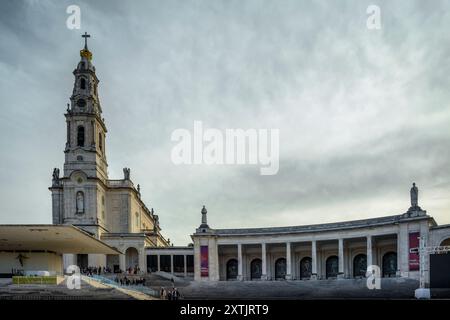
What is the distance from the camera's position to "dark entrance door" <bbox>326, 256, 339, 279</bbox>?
2864 inches

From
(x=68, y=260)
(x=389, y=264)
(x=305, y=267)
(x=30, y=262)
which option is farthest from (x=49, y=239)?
(x=389, y=264)

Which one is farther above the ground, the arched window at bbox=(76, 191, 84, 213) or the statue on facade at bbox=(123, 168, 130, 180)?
the statue on facade at bbox=(123, 168, 130, 180)

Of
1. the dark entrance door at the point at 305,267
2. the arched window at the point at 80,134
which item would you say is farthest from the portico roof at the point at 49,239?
the dark entrance door at the point at 305,267

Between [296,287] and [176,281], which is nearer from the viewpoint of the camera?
[296,287]

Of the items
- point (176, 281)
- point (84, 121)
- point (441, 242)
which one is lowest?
point (176, 281)

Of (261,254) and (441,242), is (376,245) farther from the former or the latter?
(261,254)

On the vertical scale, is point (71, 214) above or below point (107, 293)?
above

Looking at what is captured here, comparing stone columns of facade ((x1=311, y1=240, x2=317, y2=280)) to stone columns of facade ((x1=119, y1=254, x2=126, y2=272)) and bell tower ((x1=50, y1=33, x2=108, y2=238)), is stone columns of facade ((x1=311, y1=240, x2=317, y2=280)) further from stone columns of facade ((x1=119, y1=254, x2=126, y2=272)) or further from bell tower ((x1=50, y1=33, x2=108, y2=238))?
bell tower ((x1=50, y1=33, x2=108, y2=238))

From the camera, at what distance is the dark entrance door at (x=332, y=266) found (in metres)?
72.7

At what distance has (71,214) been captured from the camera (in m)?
73.5

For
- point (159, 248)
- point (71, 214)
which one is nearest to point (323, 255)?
point (159, 248)

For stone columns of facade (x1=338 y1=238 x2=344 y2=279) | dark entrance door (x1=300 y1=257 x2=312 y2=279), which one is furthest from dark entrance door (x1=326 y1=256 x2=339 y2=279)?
stone columns of facade (x1=338 y1=238 x2=344 y2=279)
